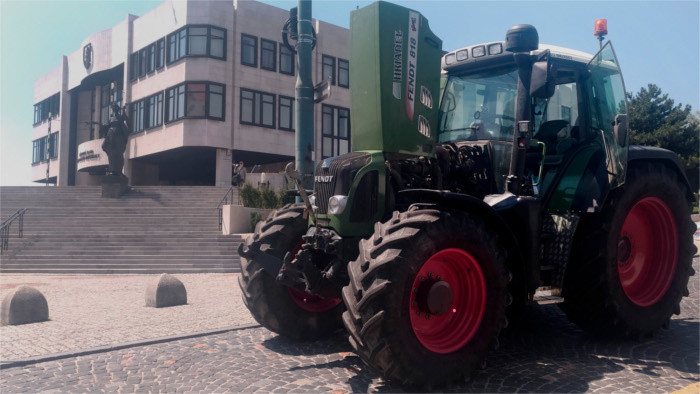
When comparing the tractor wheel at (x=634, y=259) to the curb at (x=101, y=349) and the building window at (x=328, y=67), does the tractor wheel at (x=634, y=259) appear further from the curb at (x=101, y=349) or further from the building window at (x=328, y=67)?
the building window at (x=328, y=67)

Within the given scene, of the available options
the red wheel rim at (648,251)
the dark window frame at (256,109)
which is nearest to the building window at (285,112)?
the dark window frame at (256,109)

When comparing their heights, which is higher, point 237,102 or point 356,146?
point 237,102

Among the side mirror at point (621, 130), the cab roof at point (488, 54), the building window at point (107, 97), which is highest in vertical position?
the building window at point (107, 97)

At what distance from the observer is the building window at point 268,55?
34.6 meters

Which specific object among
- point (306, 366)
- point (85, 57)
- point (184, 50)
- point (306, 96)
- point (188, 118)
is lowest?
point (306, 366)

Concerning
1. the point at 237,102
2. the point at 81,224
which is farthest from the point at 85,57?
the point at 81,224

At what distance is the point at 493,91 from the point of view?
19.6 ft

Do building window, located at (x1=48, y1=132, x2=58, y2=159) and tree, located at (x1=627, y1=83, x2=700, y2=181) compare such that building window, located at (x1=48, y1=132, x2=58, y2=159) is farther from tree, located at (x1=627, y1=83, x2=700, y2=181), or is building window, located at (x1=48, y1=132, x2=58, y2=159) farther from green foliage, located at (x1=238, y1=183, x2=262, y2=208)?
tree, located at (x1=627, y1=83, x2=700, y2=181)

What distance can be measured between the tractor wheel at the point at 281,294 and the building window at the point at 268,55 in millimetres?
30586

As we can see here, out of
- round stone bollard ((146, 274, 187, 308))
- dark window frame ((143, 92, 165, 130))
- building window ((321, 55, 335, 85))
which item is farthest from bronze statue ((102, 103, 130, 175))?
round stone bollard ((146, 274, 187, 308))

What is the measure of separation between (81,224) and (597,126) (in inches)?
830

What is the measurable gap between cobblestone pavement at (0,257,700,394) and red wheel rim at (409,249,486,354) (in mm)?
355

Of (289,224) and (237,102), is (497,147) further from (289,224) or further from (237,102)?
(237,102)

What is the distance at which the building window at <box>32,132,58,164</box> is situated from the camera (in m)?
50.2
